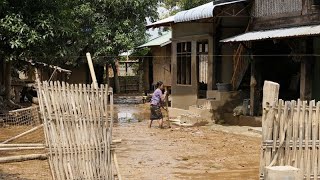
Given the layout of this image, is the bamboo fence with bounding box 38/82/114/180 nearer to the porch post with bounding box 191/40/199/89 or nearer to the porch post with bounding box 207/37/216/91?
the porch post with bounding box 207/37/216/91

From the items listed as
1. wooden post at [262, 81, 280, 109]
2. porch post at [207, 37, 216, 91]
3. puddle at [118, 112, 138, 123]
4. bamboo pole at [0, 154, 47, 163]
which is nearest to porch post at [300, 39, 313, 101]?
porch post at [207, 37, 216, 91]

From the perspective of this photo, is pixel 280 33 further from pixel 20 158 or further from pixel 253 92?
pixel 20 158

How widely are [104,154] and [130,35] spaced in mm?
20632

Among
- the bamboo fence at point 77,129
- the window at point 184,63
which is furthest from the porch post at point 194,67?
the bamboo fence at point 77,129

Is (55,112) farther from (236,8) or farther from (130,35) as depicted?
(130,35)

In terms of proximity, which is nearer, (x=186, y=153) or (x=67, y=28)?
(x=186, y=153)

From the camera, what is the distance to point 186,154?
11.4 meters

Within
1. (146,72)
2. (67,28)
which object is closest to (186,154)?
(67,28)

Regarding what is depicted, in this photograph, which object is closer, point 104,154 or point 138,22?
point 104,154

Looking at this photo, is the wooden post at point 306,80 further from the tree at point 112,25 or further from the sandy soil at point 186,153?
the tree at point 112,25

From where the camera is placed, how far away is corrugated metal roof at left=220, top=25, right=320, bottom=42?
12.1 meters

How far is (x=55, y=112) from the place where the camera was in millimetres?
6289

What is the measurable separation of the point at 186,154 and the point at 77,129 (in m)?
5.44

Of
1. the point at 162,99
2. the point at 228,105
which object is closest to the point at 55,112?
the point at 162,99
